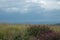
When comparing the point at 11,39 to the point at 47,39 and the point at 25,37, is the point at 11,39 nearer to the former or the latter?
the point at 25,37

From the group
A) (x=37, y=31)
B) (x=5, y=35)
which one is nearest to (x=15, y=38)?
(x=5, y=35)

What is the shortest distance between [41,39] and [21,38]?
115 cm

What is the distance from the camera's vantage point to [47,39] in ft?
37.9

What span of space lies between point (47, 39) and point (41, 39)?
0.34 meters

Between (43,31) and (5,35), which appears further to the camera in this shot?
(43,31)

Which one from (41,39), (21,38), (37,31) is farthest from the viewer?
(37,31)

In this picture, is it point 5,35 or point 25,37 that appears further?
point 5,35

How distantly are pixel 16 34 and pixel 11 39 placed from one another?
1.91 ft

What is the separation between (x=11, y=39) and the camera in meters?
10.8

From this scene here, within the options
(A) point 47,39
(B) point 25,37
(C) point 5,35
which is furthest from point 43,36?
(C) point 5,35

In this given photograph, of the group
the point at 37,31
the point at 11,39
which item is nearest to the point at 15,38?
the point at 11,39

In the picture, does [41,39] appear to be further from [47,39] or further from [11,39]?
[11,39]

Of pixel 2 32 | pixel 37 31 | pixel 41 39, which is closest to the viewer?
pixel 41 39

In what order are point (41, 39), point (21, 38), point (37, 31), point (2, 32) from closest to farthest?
1. point (21, 38)
2. point (41, 39)
3. point (2, 32)
4. point (37, 31)
